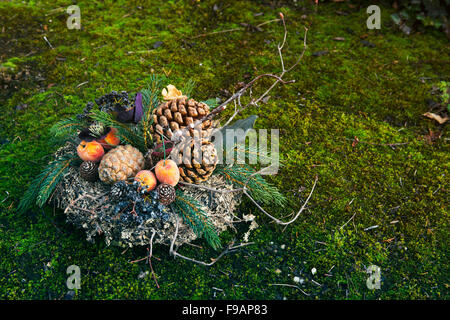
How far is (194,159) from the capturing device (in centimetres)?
179

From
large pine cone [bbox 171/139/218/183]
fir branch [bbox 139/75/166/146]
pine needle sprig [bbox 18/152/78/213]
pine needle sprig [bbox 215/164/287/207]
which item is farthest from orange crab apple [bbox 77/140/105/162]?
pine needle sprig [bbox 215/164/287/207]

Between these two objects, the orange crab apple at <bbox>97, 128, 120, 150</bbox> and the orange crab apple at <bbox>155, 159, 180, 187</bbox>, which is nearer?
the orange crab apple at <bbox>155, 159, 180, 187</bbox>

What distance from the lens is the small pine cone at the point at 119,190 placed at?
1.72m

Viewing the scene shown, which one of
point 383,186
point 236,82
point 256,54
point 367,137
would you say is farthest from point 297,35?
point 383,186

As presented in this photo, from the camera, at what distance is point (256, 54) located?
10.8 feet

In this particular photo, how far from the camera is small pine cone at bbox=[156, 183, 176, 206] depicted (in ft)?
5.76

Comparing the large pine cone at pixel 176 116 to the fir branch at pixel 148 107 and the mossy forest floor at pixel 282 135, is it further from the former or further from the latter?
the mossy forest floor at pixel 282 135

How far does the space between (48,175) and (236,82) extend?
5.60 feet

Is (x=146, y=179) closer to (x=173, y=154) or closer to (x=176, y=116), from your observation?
(x=173, y=154)

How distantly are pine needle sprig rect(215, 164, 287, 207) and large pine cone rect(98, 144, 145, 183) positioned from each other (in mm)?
477

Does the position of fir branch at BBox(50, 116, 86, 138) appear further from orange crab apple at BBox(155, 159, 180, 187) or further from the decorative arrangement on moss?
orange crab apple at BBox(155, 159, 180, 187)

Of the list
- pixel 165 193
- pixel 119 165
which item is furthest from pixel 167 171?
pixel 119 165

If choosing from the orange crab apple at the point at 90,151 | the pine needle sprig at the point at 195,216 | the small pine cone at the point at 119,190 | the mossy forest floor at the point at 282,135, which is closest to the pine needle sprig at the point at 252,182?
the mossy forest floor at the point at 282,135

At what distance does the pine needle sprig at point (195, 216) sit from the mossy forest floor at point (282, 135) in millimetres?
211
